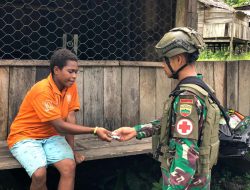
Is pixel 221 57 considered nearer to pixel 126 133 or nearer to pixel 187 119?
pixel 126 133

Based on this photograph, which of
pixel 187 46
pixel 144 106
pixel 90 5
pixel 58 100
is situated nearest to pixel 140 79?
pixel 144 106

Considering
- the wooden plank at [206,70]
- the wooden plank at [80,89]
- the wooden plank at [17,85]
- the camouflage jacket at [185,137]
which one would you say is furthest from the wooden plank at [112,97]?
the camouflage jacket at [185,137]

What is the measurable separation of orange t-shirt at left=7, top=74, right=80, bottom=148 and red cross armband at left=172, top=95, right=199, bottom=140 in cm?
122

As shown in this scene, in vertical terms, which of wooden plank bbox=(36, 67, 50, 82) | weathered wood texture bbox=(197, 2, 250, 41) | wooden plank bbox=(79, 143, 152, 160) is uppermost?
weathered wood texture bbox=(197, 2, 250, 41)

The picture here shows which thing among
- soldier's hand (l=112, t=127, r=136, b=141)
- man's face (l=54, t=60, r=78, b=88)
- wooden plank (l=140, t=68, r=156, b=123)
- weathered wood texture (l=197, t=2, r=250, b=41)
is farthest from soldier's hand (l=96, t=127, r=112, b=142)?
weathered wood texture (l=197, t=2, r=250, b=41)

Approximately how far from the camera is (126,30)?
5871mm

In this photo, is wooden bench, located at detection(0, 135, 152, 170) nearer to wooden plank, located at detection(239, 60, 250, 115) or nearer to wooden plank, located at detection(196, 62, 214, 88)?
wooden plank, located at detection(196, 62, 214, 88)

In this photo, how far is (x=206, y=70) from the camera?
4.93 m

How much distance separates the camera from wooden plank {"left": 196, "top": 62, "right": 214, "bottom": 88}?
488 cm

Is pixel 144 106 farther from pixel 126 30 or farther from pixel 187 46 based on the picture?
pixel 187 46

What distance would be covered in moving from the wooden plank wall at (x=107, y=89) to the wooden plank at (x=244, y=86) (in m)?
0.66

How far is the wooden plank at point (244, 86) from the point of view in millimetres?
5211

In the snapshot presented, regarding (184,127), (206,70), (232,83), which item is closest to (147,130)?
(184,127)

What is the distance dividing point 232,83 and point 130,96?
159 centimetres
